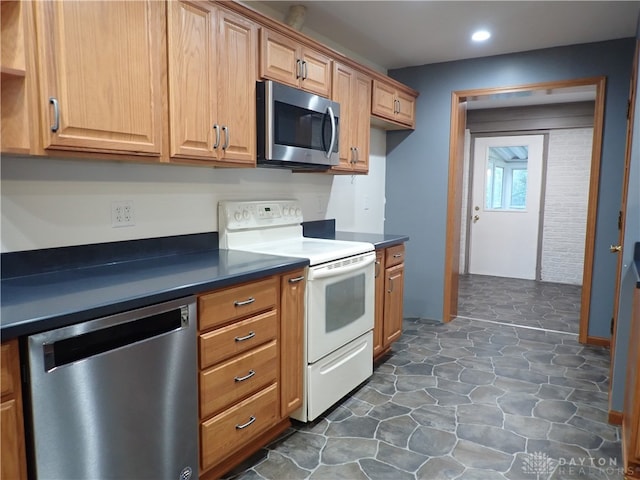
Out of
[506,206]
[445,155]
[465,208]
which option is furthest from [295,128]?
[506,206]

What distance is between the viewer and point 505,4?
109 inches

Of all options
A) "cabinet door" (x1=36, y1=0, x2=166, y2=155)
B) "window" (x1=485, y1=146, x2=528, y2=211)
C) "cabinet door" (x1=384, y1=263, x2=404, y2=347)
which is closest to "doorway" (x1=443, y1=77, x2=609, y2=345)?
"cabinet door" (x1=384, y1=263, x2=404, y2=347)

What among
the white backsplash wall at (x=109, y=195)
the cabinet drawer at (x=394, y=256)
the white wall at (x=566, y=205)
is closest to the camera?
the white backsplash wall at (x=109, y=195)

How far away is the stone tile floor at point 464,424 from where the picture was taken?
2004 mm

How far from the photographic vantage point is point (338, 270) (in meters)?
2.39

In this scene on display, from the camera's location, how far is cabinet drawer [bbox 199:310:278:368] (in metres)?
1.72

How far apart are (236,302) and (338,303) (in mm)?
779

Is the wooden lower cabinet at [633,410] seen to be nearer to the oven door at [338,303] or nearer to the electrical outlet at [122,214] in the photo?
the oven door at [338,303]

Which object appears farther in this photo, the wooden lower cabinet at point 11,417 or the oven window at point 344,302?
the oven window at point 344,302

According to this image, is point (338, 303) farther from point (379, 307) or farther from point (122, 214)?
point (122, 214)

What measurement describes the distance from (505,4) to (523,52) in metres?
1.05

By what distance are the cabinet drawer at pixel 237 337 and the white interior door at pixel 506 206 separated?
17.0ft

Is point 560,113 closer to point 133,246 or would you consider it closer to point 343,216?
point 343,216

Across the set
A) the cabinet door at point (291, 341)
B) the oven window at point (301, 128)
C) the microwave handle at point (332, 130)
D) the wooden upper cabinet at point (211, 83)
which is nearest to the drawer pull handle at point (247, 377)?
the cabinet door at point (291, 341)
